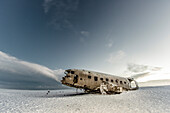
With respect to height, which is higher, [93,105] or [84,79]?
[84,79]

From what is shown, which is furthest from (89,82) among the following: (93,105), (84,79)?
(93,105)

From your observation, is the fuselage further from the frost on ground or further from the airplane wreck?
the frost on ground

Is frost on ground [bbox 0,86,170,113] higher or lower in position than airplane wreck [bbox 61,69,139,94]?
lower

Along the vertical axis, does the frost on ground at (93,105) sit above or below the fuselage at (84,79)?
below

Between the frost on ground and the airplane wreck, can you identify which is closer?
the frost on ground

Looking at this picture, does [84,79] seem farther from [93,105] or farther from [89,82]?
[93,105]

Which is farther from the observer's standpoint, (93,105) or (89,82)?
(89,82)

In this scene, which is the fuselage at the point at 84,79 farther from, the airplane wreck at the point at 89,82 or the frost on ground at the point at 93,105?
the frost on ground at the point at 93,105

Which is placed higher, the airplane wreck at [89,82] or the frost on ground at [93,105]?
the airplane wreck at [89,82]

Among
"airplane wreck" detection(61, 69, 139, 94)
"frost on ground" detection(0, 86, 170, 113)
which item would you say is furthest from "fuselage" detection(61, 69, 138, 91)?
"frost on ground" detection(0, 86, 170, 113)

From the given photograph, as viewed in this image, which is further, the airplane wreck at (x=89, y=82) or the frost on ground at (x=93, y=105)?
the airplane wreck at (x=89, y=82)

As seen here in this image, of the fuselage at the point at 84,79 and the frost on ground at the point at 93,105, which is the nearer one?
the frost on ground at the point at 93,105

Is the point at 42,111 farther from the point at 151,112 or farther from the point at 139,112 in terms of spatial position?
the point at 151,112

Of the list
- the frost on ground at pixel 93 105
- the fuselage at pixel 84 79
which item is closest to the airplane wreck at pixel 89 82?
the fuselage at pixel 84 79
